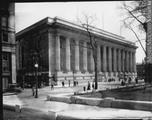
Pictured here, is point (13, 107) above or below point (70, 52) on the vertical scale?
below

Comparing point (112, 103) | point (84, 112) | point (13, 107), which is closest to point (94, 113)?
point (84, 112)

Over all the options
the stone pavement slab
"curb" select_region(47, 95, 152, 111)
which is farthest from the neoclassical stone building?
the stone pavement slab

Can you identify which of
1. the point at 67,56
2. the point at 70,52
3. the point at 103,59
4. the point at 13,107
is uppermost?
the point at 70,52

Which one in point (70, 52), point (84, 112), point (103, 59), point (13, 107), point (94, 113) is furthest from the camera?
point (103, 59)

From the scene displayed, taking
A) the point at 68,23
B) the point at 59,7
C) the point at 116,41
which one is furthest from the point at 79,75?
the point at 59,7

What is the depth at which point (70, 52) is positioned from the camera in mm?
54750

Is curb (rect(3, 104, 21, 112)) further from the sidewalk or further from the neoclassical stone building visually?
the neoclassical stone building

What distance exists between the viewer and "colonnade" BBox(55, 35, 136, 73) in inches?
2002

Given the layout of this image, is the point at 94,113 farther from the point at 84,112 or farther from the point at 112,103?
the point at 112,103

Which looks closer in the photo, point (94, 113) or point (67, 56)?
point (94, 113)

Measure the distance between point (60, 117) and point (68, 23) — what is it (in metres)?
43.6

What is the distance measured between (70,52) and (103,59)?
16.4 m

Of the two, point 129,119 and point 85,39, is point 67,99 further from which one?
point 85,39

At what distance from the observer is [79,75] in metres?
53.3
